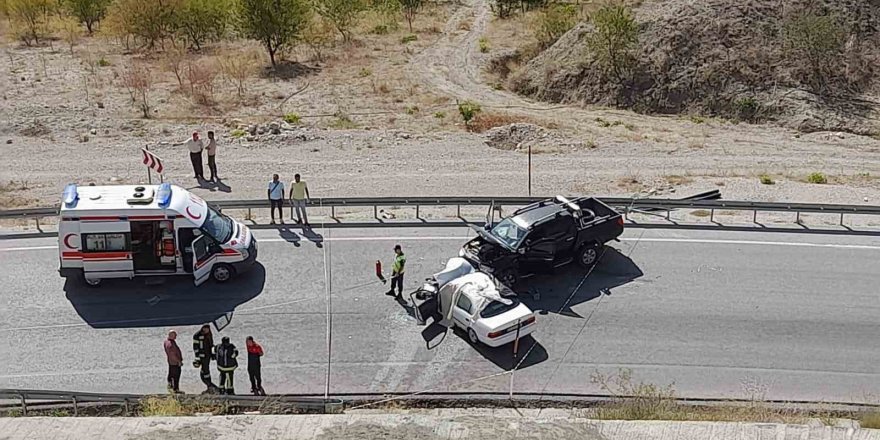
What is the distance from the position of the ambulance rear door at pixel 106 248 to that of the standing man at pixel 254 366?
458cm

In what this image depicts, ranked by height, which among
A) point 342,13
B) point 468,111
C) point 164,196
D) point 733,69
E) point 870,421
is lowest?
point 870,421

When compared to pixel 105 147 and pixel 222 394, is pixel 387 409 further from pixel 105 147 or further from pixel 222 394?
pixel 105 147

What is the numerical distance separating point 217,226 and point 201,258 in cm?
93

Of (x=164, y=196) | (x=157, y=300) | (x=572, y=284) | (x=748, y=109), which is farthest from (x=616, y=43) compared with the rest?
(x=157, y=300)

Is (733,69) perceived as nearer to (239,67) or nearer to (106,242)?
(239,67)

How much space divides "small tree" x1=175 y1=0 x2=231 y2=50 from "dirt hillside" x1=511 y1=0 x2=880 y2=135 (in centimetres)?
1880

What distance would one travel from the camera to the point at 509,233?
1814cm

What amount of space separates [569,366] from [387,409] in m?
3.32

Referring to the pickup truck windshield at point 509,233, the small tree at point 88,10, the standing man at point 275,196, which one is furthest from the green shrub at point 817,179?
the small tree at point 88,10

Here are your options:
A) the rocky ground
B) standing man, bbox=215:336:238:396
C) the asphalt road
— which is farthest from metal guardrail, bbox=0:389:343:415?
the rocky ground

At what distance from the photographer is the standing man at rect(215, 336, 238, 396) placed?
549 inches

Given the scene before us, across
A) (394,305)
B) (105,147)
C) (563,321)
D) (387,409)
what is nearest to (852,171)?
(563,321)

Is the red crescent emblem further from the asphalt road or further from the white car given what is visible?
the white car

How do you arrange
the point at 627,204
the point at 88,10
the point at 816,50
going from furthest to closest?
the point at 88,10 → the point at 816,50 → the point at 627,204
